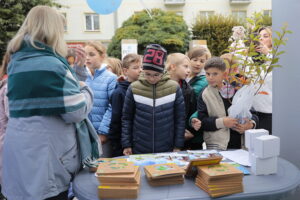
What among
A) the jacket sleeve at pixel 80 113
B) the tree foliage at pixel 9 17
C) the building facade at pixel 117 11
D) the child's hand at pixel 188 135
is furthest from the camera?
the building facade at pixel 117 11

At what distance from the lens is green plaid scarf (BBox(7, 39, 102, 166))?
157 cm

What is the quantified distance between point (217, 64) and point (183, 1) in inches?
759

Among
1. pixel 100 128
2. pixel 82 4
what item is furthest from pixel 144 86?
pixel 82 4

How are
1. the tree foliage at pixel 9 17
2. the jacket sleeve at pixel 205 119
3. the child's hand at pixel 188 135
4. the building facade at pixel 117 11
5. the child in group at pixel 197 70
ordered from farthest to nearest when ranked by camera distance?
the building facade at pixel 117 11 → the tree foliage at pixel 9 17 → the child in group at pixel 197 70 → the child's hand at pixel 188 135 → the jacket sleeve at pixel 205 119

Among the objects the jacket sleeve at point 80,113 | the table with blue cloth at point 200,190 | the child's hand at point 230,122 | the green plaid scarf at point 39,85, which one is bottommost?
the table with blue cloth at point 200,190

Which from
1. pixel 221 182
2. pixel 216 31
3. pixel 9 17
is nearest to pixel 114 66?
pixel 221 182

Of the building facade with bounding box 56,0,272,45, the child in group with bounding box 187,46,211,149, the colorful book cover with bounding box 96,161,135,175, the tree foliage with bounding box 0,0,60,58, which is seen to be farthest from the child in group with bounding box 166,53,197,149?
the building facade with bounding box 56,0,272,45

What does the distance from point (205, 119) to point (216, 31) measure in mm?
10964

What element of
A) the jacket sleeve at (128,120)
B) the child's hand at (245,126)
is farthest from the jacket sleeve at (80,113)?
the child's hand at (245,126)

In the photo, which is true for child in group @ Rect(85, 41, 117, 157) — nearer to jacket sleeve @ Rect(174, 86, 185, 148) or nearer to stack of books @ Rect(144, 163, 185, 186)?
jacket sleeve @ Rect(174, 86, 185, 148)

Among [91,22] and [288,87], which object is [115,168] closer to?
[288,87]

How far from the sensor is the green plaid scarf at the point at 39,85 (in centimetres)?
157

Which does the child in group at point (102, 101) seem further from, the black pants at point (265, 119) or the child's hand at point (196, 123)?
the black pants at point (265, 119)

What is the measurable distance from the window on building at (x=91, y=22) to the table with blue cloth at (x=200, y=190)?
64.5 ft
